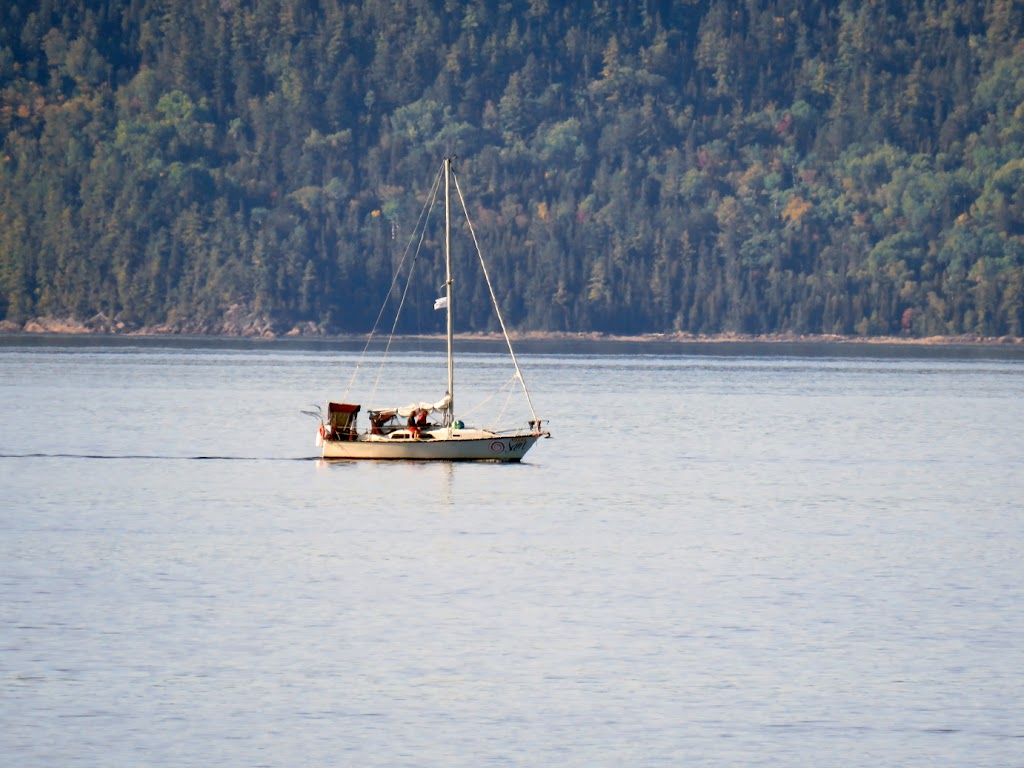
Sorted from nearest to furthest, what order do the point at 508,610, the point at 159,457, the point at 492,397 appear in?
1. the point at 508,610
2. the point at 159,457
3. the point at 492,397

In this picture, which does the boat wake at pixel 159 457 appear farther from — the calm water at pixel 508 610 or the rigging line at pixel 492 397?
the rigging line at pixel 492 397

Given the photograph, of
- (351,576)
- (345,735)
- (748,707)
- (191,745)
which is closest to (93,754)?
(191,745)

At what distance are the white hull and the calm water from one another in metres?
0.73

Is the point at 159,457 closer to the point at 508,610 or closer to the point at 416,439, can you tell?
the point at 416,439

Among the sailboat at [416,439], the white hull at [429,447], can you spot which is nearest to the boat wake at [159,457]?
the sailboat at [416,439]

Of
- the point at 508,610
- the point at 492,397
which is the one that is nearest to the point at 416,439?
the point at 508,610

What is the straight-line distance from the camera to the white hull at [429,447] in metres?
76.2

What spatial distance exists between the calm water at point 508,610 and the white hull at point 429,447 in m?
0.73

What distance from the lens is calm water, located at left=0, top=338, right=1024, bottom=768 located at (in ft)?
103

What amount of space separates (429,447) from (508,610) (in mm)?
34510

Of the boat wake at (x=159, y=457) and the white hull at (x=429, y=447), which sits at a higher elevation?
the white hull at (x=429, y=447)

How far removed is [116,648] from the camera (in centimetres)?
3706

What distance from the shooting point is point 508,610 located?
1646 inches

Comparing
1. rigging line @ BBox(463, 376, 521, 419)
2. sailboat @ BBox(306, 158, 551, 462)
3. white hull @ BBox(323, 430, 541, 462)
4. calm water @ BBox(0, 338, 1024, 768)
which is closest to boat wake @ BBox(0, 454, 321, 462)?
calm water @ BBox(0, 338, 1024, 768)
